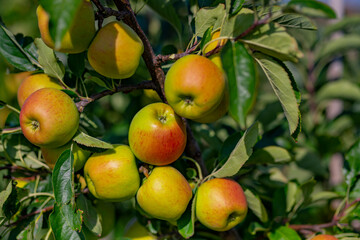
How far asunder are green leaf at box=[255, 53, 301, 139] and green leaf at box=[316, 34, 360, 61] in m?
1.11

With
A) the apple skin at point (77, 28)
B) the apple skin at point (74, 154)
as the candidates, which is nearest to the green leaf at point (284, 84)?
the apple skin at point (77, 28)

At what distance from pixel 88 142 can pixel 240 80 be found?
345 mm

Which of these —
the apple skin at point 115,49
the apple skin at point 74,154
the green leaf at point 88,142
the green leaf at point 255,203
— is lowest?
the green leaf at point 255,203

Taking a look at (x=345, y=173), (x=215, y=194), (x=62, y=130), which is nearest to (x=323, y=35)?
(x=345, y=173)

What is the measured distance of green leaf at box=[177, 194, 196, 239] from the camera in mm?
815

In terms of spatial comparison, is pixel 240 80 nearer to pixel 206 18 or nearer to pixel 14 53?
pixel 206 18

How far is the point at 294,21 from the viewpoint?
73cm

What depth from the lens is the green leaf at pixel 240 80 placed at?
0.60m

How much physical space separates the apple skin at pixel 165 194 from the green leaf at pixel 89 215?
0.14 metres

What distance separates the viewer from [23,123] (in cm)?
78

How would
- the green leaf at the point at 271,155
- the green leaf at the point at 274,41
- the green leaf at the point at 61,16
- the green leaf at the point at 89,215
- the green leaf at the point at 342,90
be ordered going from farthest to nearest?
the green leaf at the point at 342,90, the green leaf at the point at 271,155, the green leaf at the point at 89,215, the green leaf at the point at 274,41, the green leaf at the point at 61,16

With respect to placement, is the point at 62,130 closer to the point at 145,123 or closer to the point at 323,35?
the point at 145,123

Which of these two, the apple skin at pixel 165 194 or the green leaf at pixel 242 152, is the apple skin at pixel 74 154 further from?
the green leaf at pixel 242 152

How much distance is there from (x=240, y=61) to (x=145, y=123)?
258 mm
